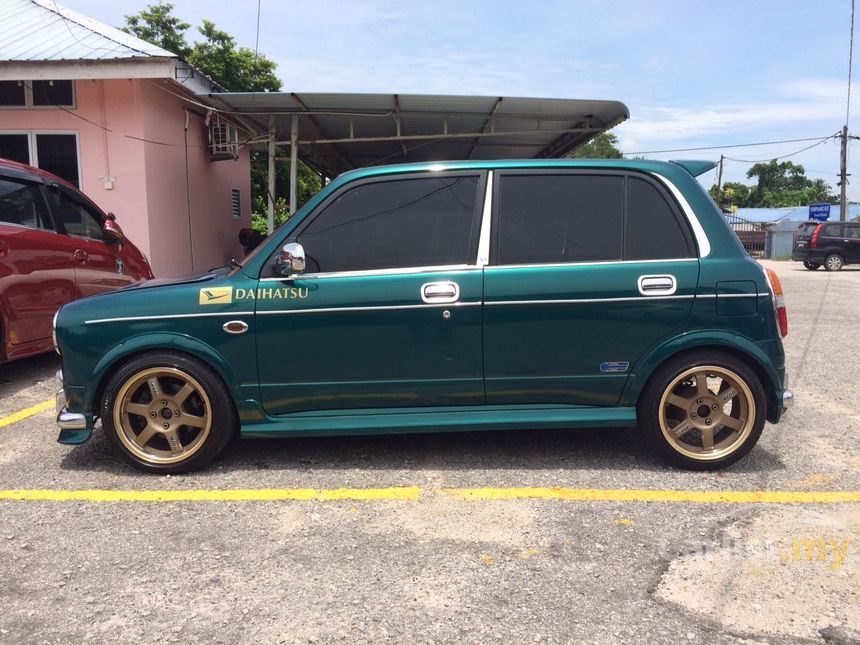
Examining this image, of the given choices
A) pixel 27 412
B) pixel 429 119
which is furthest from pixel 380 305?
pixel 429 119

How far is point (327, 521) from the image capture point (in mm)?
3133

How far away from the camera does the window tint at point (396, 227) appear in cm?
364

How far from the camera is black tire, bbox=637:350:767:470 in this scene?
11.9 ft

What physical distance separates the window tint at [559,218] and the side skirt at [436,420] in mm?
853

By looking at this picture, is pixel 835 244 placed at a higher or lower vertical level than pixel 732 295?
higher

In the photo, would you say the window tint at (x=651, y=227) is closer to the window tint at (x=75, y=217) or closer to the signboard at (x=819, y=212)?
the window tint at (x=75, y=217)

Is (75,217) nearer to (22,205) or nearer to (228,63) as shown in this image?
Answer: (22,205)

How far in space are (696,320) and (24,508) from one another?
145 inches

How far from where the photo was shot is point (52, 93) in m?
9.52

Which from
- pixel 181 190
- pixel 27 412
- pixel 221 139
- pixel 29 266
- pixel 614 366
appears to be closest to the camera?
pixel 614 366

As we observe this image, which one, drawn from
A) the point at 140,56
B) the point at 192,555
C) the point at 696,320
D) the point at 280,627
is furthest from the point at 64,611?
the point at 140,56

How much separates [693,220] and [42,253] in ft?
17.1

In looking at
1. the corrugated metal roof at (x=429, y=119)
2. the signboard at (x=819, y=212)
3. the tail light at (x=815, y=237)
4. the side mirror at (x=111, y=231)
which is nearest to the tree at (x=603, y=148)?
the signboard at (x=819, y=212)

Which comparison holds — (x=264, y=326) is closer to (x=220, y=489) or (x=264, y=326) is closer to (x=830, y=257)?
(x=220, y=489)
